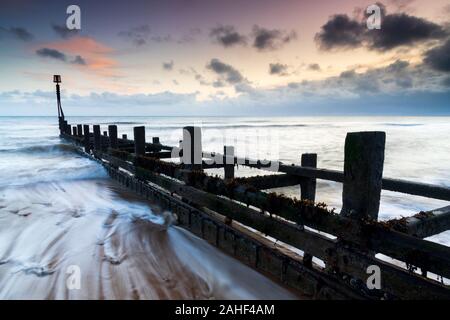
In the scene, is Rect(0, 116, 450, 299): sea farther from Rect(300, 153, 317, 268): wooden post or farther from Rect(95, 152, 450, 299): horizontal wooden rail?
Rect(300, 153, 317, 268): wooden post

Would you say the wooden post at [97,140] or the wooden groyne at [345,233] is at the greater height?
the wooden post at [97,140]

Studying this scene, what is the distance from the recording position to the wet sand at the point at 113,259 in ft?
13.1

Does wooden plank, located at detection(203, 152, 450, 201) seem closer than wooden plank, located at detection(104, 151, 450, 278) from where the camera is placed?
No

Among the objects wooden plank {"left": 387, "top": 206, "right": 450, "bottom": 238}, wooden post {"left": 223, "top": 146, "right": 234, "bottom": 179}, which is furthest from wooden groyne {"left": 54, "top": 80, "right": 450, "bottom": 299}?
wooden post {"left": 223, "top": 146, "right": 234, "bottom": 179}

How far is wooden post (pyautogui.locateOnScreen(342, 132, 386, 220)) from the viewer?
309 centimetres

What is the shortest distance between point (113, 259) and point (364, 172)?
162 inches

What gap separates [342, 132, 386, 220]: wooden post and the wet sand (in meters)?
1.61

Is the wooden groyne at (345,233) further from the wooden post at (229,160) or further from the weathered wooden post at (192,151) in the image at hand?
the wooden post at (229,160)

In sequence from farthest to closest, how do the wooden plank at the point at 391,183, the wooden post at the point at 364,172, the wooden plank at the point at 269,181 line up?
the wooden plank at the point at 269,181 → the wooden plank at the point at 391,183 → the wooden post at the point at 364,172

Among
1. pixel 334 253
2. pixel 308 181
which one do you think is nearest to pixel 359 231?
pixel 334 253

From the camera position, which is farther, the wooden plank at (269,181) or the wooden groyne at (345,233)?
the wooden plank at (269,181)

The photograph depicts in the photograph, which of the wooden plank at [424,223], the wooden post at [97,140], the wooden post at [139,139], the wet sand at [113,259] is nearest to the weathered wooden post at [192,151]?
the wet sand at [113,259]

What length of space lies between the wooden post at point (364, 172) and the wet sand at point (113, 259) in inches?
63.4

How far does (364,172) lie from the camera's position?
10.3ft
